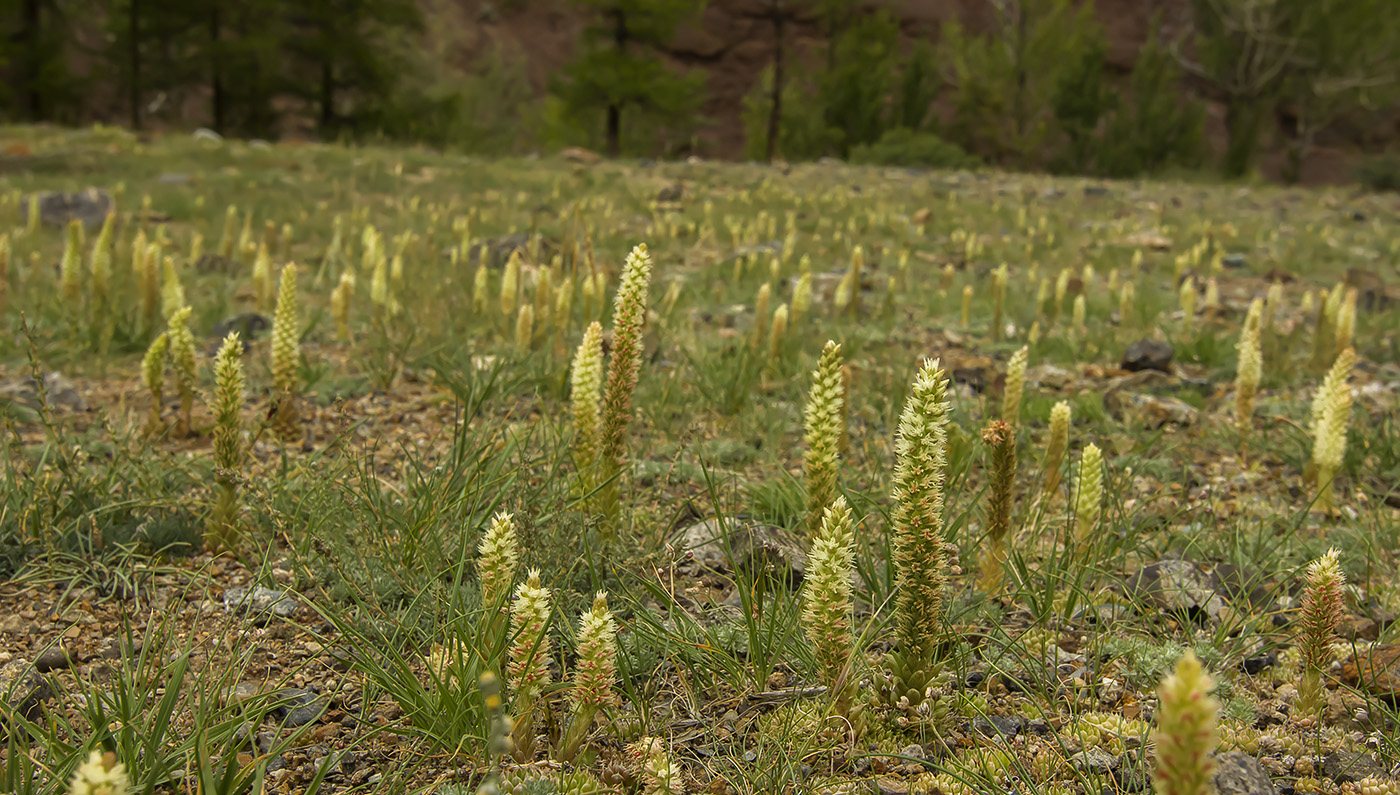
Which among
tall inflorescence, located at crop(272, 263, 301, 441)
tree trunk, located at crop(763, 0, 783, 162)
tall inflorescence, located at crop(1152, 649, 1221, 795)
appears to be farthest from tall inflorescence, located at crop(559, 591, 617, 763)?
tree trunk, located at crop(763, 0, 783, 162)

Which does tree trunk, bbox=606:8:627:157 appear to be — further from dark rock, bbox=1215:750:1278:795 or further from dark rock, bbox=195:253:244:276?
dark rock, bbox=1215:750:1278:795

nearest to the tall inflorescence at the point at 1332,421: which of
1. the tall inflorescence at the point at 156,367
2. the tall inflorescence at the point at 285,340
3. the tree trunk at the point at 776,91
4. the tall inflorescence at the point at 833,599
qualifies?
the tall inflorescence at the point at 833,599

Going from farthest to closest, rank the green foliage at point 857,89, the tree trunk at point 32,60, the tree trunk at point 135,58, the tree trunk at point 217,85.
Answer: the green foliage at point 857,89 → the tree trunk at point 32,60 → the tree trunk at point 217,85 → the tree trunk at point 135,58

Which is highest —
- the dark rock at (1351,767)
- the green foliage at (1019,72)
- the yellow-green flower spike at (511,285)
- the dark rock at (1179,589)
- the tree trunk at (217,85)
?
the green foliage at (1019,72)

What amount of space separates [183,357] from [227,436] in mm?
928

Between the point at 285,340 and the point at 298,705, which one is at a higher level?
the point at 285,340

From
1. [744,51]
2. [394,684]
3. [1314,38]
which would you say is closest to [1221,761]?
[394,684]

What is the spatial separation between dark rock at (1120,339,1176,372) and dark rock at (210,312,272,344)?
→ 4.82 meters

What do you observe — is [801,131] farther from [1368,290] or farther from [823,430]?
[823,430]

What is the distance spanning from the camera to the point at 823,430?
2.07 m

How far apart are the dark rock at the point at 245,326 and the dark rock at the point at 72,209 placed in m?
5.00

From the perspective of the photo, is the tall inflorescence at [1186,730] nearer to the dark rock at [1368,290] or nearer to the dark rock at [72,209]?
the dark rock at [1368,290]

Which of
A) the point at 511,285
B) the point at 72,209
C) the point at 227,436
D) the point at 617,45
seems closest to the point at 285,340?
the point at 227,436

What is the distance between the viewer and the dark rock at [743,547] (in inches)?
94.0
